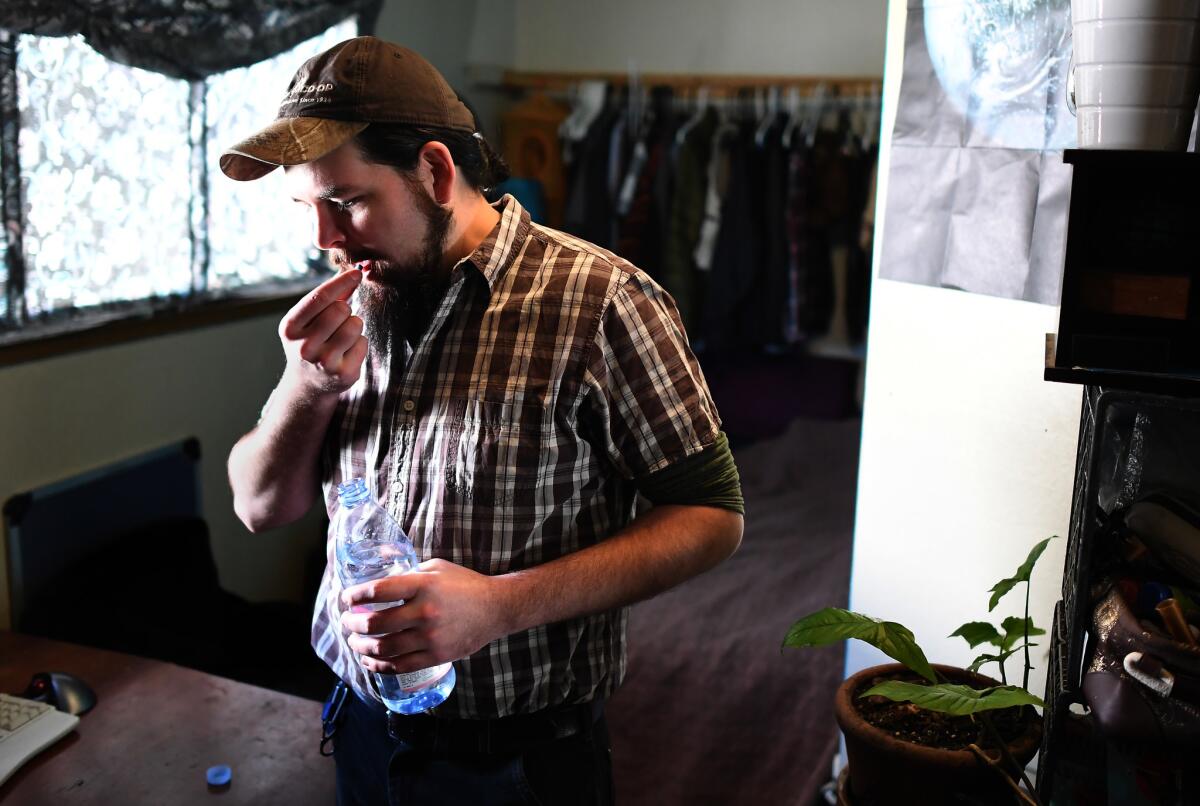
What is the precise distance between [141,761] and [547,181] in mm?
3379

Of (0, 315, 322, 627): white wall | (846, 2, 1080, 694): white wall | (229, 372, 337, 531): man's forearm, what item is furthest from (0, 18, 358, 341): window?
(846, 2, 1080, 694): white wall

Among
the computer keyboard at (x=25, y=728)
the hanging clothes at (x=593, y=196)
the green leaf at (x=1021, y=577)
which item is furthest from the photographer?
the hanging clothes at (x=593, y=196)

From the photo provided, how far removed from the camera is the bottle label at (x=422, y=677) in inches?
48.3

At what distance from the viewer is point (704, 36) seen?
15.0ft

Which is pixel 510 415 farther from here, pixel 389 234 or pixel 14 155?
pixel 14 155

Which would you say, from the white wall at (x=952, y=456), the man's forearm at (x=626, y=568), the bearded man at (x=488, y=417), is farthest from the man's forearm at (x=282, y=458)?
the white wall at (x=952, y=456)

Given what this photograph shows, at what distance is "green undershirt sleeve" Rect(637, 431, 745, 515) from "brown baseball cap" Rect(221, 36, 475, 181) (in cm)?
49

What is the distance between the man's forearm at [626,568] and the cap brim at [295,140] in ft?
1.68

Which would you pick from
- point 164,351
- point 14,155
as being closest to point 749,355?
point 164,351

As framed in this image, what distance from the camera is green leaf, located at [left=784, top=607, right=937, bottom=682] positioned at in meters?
1.32

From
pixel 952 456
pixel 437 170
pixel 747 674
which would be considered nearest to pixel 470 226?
pixel 437 170

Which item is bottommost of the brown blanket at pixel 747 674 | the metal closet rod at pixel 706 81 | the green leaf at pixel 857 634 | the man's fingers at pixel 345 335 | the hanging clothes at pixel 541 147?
the brown blanket at pixel 747 674

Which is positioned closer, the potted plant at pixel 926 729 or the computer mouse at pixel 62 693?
the potted plant at pixel 926 729

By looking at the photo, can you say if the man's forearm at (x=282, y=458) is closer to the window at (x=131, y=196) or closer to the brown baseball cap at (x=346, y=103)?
the brown baseball cap at (x=346, y=103)
